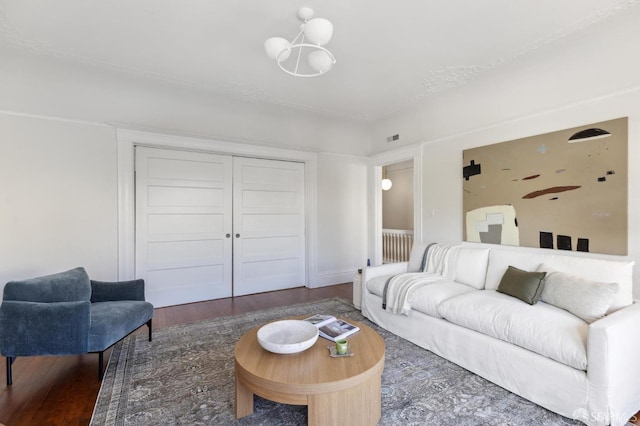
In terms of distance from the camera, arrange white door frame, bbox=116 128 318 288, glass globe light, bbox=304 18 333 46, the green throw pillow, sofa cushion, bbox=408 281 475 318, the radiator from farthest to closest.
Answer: the radiator → white door frame, bbox=116 128 318 288 → sofa cushion, bbox=408 281 475 318 → the green throw pillow → glass globe light, bbox=304 18 333 46

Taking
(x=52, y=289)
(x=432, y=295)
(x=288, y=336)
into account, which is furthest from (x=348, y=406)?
(x=52, y=289)

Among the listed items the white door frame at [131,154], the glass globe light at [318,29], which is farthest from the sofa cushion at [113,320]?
the glass globe light at [318,29]

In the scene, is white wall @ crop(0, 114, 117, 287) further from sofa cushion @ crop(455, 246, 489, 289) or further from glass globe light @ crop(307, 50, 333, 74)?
sofa cushion @ crop(455, 246, 489, 289)

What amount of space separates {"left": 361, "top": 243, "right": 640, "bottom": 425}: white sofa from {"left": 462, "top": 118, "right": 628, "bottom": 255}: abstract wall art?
194 mm

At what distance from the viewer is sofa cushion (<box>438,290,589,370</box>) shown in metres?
1.78

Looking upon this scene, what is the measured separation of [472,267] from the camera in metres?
3.02

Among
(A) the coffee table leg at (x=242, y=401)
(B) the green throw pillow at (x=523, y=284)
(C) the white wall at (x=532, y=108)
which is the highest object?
(C) the white wall at (x=532, y=108)

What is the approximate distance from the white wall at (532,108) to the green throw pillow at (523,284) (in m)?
0.78

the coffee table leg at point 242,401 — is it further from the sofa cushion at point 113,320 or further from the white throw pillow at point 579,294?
the white throw pillow at point 579,294

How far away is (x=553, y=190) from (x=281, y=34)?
9.45 ft

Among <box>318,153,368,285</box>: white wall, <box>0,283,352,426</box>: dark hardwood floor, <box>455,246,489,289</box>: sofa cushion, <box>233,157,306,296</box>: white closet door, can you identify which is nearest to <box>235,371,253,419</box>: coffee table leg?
<box>0,283,352,426</box>: dark hardwood floor

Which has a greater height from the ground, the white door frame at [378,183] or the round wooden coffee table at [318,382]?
the white door frame at [378,183]

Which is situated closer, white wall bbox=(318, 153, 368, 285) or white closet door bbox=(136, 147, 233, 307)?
white closet door bbox=(136, 147, 233, 307)

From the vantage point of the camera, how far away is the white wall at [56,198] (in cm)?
297
